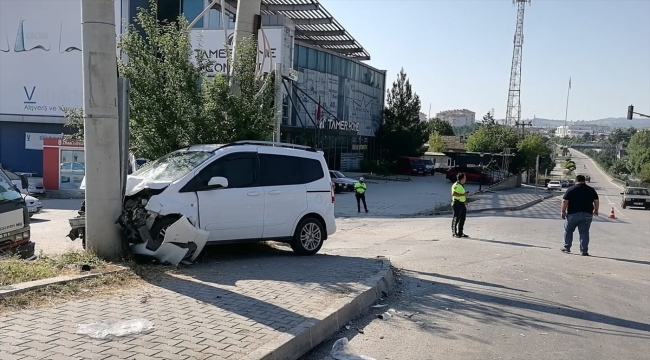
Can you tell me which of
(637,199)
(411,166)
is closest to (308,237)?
(637,199)

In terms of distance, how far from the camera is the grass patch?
6.36m

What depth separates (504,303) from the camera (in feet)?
25.1

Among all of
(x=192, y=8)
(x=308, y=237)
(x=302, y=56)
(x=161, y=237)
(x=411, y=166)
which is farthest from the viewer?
(x=411, y=166)

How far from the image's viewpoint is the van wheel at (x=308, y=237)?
9852 millimetres

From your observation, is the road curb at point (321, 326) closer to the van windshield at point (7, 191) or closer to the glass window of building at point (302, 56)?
the van windshield at point (7, 191)

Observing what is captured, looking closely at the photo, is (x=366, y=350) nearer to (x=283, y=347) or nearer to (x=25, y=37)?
(x=283, y=347)

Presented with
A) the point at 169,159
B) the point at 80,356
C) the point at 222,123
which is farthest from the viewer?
the point at 222,123

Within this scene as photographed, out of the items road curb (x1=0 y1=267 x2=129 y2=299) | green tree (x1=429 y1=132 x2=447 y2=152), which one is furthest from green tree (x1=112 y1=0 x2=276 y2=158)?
green tree (x1=429 y1=132 x2=447 y2=152)

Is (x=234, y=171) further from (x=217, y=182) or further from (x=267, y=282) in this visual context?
(x=267, y=282)

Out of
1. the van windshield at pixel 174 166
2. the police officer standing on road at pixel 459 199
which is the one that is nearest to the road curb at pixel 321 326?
the van windshield at pixel 174 166

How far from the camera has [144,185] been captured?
856 centimetres

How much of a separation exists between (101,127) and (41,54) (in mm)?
33689

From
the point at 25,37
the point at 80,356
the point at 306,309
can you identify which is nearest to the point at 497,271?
the point at 306,309

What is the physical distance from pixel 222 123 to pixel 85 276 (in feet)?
16.6
